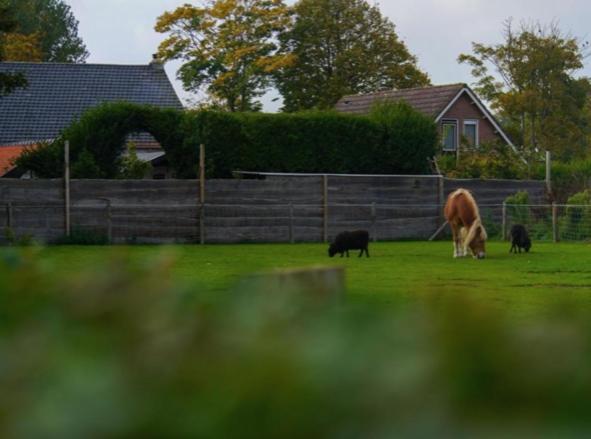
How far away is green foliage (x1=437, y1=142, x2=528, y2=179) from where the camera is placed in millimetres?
35125

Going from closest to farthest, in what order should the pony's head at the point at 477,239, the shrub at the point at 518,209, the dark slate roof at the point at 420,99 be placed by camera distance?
the pony's head at the point at 477,239
the shrub at the point at 518,209
the dark slate roof at the point at 420,99

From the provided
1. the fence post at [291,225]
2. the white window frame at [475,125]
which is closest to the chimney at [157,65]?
the white window frame at [475,125]

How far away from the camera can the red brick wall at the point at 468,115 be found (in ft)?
157

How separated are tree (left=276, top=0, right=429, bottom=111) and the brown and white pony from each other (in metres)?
34.8

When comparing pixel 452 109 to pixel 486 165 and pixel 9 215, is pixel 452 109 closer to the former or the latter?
pixel 486 165

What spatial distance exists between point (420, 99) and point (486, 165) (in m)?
13.5

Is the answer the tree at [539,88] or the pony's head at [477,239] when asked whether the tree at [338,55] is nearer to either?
the tree at [539,88]

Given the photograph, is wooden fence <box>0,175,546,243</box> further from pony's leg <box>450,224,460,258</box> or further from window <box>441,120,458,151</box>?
window <box>441,120,458,151</box>

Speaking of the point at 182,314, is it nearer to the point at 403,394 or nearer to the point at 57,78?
the point at 403,394

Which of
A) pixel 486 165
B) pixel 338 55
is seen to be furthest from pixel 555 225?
pixel 338 55

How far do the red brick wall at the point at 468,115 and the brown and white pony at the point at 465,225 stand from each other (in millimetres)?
23189

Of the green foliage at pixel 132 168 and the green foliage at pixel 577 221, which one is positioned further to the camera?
the green foliage at pixel 577 221

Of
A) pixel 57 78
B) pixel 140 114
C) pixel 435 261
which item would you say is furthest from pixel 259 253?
pixel 57 78

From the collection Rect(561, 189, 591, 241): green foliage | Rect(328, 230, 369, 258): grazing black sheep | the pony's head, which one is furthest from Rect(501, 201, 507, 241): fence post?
Rect(328, 230, 369, 258): grazing black sheep
